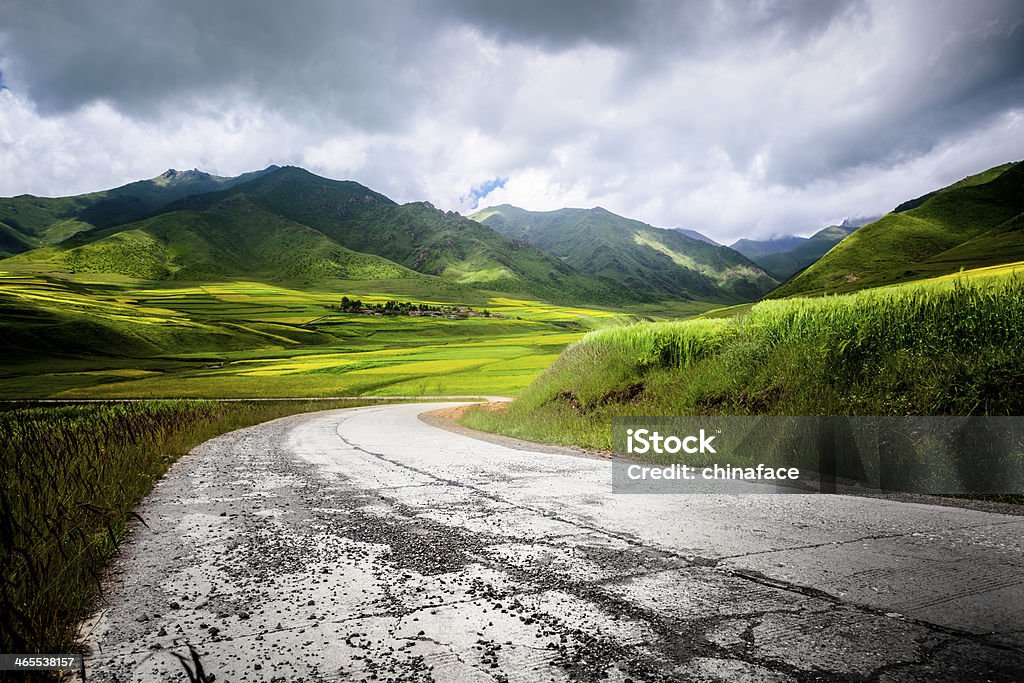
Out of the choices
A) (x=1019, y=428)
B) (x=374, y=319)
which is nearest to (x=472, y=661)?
(x=1019, y=428)

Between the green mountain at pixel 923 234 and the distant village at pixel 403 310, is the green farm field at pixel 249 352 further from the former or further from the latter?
the green mountain at pixel 923 234

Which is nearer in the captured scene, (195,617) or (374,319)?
(195,617)

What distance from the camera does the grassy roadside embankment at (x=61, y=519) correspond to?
2.95m

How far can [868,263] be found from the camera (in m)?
138

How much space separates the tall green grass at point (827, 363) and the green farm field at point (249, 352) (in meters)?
4.66

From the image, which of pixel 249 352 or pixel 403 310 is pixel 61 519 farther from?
pixel 403 310

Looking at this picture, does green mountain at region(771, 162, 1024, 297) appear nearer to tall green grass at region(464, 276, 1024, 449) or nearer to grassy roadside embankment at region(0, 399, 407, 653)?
tall green grass at region(464, 276, 1024, 449)

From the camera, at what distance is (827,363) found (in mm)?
9328

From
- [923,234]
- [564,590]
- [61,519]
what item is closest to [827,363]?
[564,590]

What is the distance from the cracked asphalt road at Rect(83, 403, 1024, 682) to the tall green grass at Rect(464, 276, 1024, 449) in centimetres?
295

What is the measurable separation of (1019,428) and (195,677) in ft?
29.1

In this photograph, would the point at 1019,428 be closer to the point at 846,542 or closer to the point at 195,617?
the point at 846,542

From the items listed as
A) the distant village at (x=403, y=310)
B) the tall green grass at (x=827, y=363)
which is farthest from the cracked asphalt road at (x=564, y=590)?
the distant village at (x=403, y=310)

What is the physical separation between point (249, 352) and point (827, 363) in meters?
84.0
